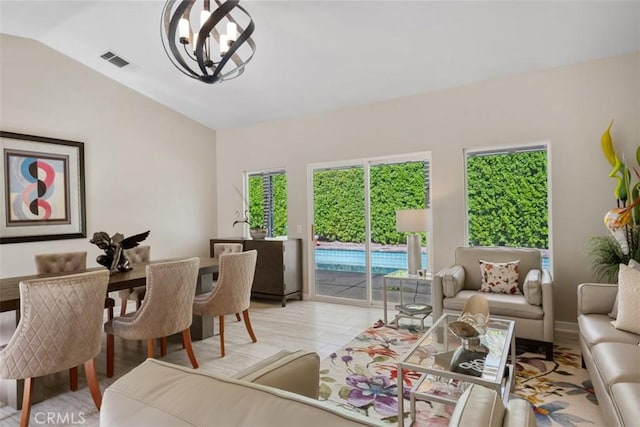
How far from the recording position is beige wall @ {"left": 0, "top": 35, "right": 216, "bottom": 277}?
398 cm

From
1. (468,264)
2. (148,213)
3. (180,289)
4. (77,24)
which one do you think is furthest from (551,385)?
(77,24)

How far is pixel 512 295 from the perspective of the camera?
11.2 feet

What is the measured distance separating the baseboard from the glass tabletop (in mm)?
1628

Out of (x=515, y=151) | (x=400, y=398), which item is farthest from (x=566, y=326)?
(x=400, y=398)

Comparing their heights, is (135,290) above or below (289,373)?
below

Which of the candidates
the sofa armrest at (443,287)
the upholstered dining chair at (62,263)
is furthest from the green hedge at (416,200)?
the upholstered dining chair at (62,263)

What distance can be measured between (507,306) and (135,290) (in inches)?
146

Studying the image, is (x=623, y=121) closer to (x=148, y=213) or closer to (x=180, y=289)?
(x=180, y=289)

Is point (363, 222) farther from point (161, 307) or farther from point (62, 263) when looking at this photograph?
point (62, 263)

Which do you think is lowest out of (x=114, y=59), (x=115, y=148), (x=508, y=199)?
(x=508, y=199)

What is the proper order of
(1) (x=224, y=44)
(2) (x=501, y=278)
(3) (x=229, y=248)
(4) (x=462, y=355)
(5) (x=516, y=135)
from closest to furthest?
1. (4) (x=462, y=355)
2. (1) (x=224, y=44)
3. (2) (x=501, y=278)
4. (5) (x=516, y=135)
5. (3) (x=229, y=248)

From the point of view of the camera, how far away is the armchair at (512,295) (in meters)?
2.99

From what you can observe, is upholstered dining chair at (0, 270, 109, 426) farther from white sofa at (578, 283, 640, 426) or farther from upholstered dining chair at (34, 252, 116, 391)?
white sofa at (578, 283, 640, 426)

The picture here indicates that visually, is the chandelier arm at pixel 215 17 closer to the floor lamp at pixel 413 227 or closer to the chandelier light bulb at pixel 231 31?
the chandelier light bulb at pixel 231 31
